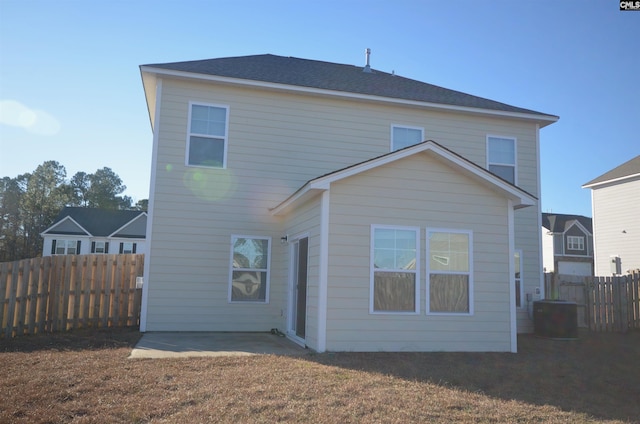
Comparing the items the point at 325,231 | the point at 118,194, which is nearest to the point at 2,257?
the point at 118,194

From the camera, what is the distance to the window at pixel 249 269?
11.3 metres

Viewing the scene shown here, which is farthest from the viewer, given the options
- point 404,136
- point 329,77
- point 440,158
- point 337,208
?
point 329,77

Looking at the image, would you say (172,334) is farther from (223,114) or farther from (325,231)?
(223,114)

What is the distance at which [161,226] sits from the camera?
427 inches

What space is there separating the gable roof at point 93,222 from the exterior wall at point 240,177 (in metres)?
30.2

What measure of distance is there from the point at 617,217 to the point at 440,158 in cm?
1655

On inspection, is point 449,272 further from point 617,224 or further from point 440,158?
point 617,224

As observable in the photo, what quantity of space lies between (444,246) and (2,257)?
2067 inches

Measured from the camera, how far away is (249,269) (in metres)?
11.4

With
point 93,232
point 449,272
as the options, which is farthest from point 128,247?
point 449,272

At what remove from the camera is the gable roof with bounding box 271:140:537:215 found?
8469 millimetres

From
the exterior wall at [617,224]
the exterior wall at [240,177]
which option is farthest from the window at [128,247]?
the exterior wall at [617,224]

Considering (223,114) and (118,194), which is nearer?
(223,114)

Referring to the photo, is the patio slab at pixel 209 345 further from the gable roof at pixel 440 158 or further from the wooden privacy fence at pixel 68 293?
the gable roof at pixel 440 158
